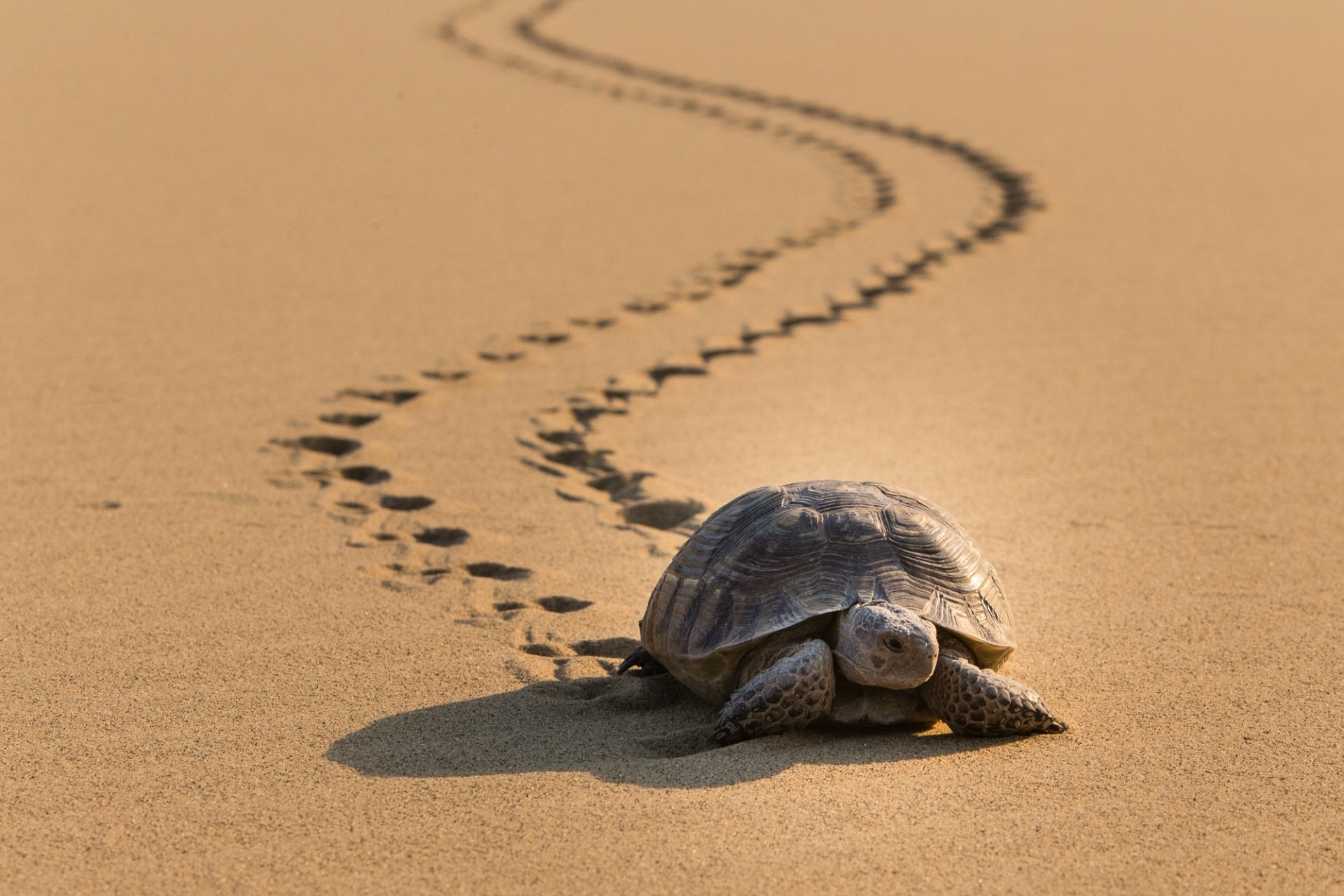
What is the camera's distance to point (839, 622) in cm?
310

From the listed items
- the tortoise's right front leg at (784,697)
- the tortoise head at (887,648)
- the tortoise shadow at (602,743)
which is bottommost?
the tortoise shadow at (602,743)

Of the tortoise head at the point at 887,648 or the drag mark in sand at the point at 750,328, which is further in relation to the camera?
the drag mark in sand at the point at 750,328

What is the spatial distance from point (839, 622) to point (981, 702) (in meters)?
0.34

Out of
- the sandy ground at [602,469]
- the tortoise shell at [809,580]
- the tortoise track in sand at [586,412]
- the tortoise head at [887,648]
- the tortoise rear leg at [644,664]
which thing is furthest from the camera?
the tortoise track in sand at [586,412]

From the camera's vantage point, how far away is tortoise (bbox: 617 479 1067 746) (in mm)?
3016

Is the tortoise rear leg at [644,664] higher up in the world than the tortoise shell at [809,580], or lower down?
lower down

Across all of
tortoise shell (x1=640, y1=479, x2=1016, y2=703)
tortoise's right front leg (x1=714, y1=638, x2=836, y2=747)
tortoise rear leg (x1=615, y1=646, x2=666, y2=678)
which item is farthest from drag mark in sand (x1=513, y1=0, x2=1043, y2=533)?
tortoise's right front leg (x1=714, y1=638, x2=836, y2=747)

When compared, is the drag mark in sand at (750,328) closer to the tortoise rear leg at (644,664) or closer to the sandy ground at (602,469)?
the sandy ground at (602,469)

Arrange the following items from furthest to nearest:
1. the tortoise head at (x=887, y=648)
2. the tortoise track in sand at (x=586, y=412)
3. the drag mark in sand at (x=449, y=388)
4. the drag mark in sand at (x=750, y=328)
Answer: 1. the drag mark in sand at (x=750, y=328)
2. the drag mark in sand at (x=449, y=388)
3. the tortoise track in sand at (x=586, y=412)
4. the tortoise head at (x=887, y=648)

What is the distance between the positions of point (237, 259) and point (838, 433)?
3758 millimetres

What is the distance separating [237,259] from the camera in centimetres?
755

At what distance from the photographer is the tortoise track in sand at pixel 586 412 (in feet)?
13.7

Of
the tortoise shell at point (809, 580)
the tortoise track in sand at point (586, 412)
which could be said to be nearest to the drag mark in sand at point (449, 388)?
the tortoise track in sand at point (586, 412)

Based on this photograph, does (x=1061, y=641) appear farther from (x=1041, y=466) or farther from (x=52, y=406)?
(x=52, y=406)
